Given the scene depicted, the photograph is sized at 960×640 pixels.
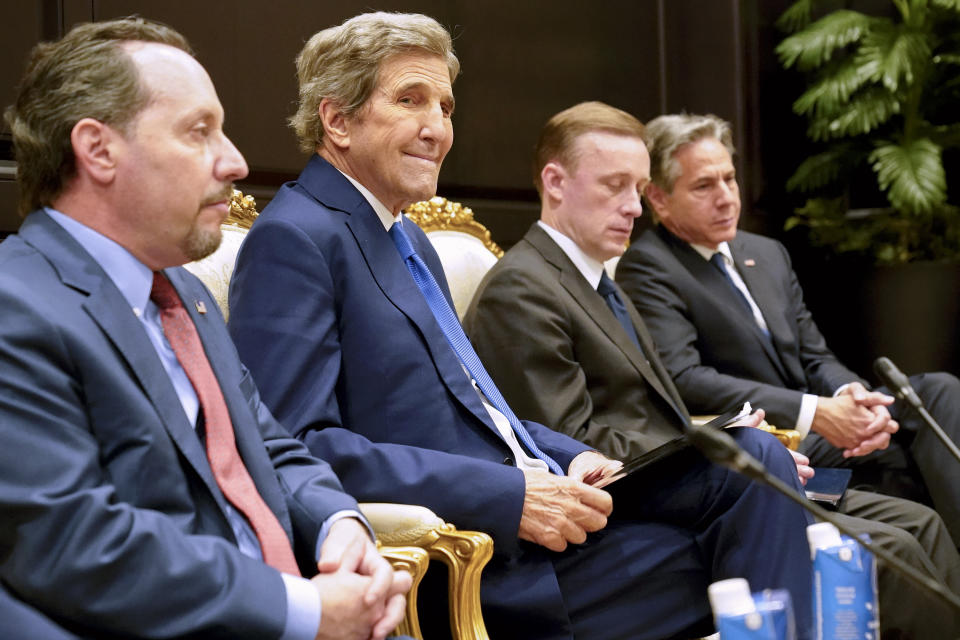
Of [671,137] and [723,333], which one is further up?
[671,137]

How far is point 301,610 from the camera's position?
131cm

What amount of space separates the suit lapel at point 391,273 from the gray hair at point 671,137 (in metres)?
1.53

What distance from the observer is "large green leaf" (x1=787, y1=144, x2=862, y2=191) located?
438cm

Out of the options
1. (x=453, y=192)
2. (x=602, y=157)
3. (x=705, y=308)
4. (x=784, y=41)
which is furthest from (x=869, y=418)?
(x=784, y=41)

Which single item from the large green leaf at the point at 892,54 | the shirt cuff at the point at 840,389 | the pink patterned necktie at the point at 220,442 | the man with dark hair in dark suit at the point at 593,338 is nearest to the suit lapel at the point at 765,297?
the shirt cuff at the point at 840,389

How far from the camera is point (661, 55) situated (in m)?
4.24

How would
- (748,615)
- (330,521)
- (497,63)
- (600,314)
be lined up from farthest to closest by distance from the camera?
(497,63)
(600,314)
(330,521)
(748,615)

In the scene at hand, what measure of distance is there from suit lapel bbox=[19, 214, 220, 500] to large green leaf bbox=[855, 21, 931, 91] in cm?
341

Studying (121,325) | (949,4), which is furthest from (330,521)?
(949,4)

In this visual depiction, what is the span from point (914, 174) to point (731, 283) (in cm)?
119

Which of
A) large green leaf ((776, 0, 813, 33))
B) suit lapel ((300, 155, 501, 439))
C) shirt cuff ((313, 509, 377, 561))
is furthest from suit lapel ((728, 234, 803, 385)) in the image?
shirt cuff ((313, 509, 377, 561))

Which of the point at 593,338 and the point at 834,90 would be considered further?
the point at 834,90

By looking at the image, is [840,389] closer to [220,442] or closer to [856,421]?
[856,421]

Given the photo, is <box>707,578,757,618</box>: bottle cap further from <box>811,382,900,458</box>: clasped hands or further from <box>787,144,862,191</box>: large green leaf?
<box>787,144,862,191</box>: large green leaf
